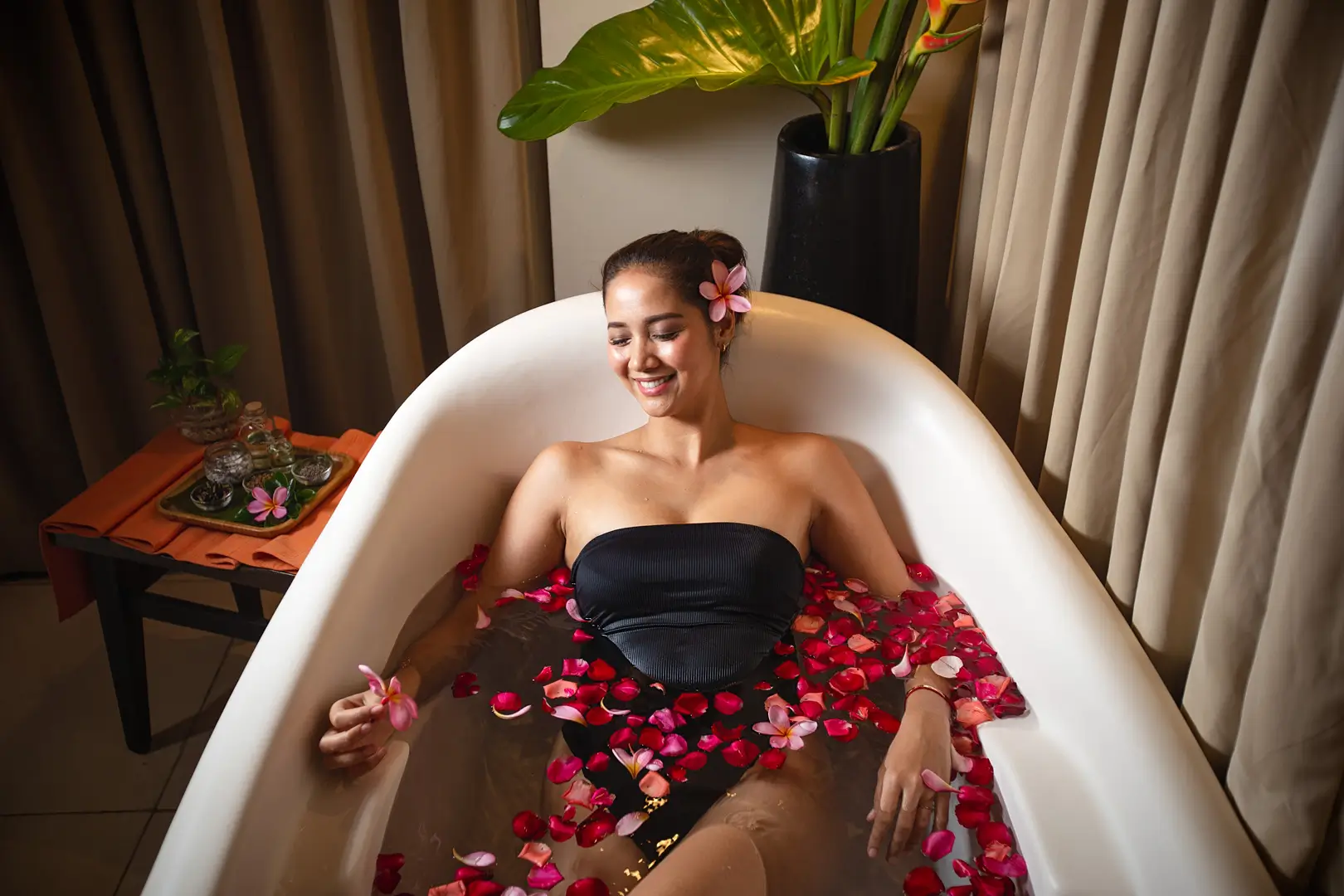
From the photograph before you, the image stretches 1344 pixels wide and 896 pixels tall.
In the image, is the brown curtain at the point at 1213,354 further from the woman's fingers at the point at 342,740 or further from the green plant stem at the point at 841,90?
the woman's fingers at the point at 342,740

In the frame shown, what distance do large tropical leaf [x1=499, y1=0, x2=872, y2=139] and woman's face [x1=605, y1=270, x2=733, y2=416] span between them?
516 millimetres

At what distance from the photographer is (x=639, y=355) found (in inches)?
56.0

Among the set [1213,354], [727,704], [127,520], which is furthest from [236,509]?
[1213,354]

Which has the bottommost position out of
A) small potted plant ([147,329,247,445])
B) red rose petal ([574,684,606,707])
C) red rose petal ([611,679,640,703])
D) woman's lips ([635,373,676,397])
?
red rose petal ([574,684,606,707])

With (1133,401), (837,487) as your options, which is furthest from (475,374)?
(1133,401)

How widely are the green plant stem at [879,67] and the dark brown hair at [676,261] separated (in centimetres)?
54

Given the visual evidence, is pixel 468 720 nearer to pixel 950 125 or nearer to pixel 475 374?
pixel 475 374

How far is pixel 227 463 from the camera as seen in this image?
1750 millimetres

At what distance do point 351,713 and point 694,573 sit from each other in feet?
1.62

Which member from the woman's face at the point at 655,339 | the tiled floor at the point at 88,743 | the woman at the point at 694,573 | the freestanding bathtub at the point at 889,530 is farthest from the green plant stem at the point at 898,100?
the tiled floor at the point at 88,743

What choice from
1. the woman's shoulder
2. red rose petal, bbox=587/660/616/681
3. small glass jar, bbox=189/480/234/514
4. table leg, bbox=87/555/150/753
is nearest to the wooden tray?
small glass jar, bbox=189/480/234/514

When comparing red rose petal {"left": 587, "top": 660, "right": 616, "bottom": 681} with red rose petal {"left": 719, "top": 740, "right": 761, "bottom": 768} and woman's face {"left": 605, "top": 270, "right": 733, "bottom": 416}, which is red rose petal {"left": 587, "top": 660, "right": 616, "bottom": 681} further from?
woman's face {"left": 605, "top": 270, "right": 733, "bottom": 416}

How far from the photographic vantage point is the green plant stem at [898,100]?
5.80 feet

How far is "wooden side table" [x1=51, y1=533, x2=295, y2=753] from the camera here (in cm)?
171
